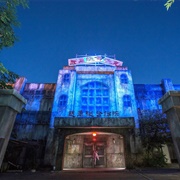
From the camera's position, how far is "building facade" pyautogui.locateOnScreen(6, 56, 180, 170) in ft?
42.7

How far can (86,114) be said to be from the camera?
14422 millimetres

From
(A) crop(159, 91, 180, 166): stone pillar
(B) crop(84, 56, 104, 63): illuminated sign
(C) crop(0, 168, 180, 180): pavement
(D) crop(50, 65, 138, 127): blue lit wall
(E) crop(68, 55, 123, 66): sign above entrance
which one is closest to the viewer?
(A) crop(159, 91, 180, 166): stone pillar

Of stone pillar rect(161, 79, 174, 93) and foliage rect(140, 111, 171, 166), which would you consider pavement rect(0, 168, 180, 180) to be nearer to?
foliage rect(140, 111, 171, 166)

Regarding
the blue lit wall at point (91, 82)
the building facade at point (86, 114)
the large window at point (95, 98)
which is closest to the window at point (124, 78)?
the building facade at point (86, 114)

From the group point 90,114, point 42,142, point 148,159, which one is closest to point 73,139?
point 42,142

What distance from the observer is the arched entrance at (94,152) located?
15617 mm

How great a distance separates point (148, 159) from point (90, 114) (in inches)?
268

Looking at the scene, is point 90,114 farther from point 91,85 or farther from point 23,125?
point 23,125

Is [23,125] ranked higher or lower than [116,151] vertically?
higher

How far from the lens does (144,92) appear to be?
18.1 meters

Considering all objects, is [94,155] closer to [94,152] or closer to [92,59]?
[94,152]

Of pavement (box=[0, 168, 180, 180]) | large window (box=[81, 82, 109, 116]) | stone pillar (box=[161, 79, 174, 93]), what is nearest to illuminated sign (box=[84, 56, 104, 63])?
large window (box=[81, 82, 109, 116])

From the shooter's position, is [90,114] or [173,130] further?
[90,114]

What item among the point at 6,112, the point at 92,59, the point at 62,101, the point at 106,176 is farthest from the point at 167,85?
the point at 6,112
